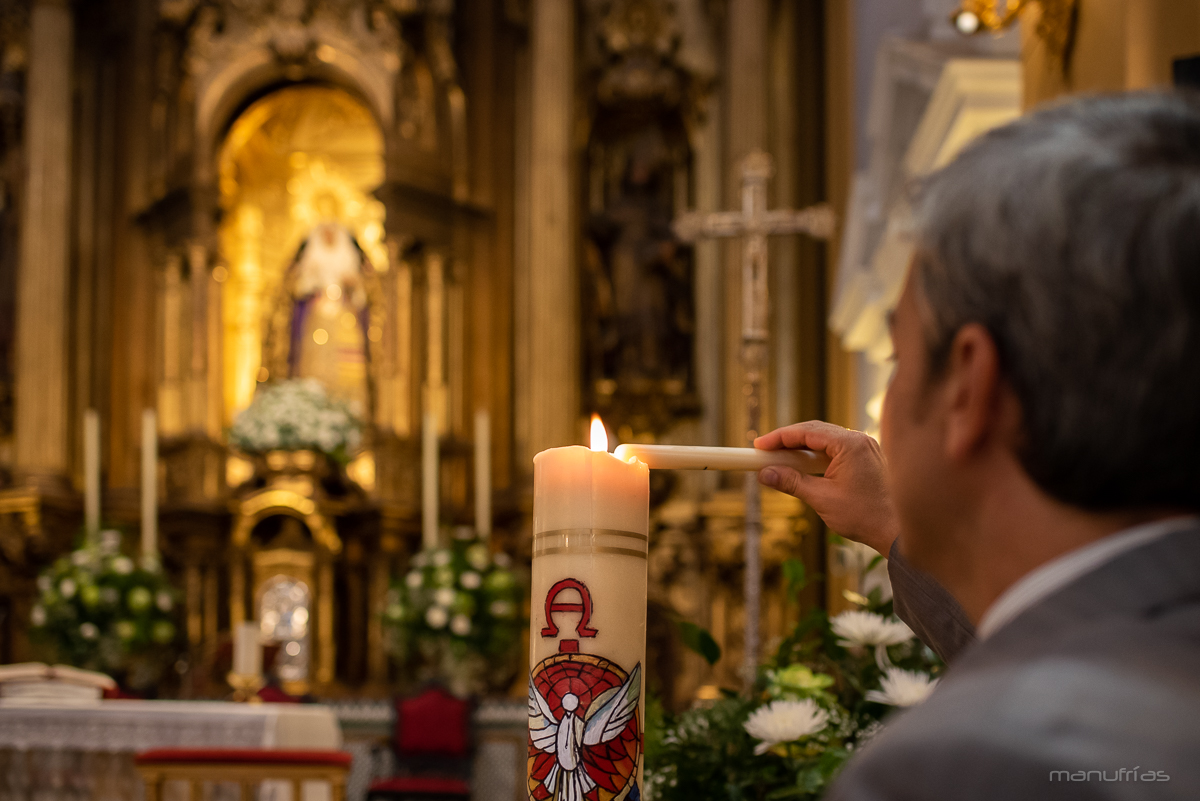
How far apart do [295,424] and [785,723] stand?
21.9ft

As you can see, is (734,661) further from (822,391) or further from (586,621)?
(586,621)

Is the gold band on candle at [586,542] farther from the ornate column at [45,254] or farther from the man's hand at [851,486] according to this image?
the ornate column at [45,254]

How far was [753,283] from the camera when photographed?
4.72m

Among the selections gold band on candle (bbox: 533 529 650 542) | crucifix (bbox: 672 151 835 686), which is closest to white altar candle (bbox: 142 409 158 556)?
crucifix (bbox: 672 151 835 686)

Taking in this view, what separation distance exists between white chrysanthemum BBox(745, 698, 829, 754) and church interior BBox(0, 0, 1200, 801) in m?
5.68

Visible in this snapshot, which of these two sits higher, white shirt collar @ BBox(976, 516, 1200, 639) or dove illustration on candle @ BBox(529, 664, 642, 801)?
white shirt collar @ BBox(976, 516, 1200, 639)

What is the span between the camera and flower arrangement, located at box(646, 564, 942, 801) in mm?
1914

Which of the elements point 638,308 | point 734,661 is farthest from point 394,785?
point 638,308

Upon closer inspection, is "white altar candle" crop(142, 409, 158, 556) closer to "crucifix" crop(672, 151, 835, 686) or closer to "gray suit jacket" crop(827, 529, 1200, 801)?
"crucifix" crop(672, 151, 835, 686)

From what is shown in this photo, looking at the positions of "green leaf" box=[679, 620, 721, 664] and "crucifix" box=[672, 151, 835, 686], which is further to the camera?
"crucifix" box=[672, 151, 835, 686]

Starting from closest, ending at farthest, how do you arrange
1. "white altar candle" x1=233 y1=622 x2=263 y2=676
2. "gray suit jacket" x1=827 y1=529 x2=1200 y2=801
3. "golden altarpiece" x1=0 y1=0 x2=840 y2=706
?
1. "gray suit jacket" x1=827 y1=529 x2=1200 y2=801
2. "white altar candle" x1=233 y1=622 x2=263 y2=676
3. "golden altarpiece" x1=0 y1=0 x2=840 y2=706

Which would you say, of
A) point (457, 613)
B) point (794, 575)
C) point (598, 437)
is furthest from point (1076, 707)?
point (457, 613)

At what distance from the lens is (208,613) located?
895cm

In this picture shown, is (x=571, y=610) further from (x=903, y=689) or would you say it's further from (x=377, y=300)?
(x=377, y=300)
